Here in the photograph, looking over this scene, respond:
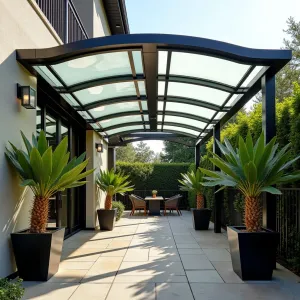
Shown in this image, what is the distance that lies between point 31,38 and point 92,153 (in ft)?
16.2

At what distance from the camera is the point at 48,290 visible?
429 cm

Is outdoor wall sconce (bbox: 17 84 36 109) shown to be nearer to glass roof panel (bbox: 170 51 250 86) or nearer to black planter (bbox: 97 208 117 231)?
glass roof panel (bbox: 170 51 250 86)

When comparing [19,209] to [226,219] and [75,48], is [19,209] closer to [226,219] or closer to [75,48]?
[75,48]

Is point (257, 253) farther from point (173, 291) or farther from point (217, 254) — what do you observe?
point (217, 254)

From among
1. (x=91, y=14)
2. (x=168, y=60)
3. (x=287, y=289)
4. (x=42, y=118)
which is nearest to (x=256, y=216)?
(x=287, y=289)

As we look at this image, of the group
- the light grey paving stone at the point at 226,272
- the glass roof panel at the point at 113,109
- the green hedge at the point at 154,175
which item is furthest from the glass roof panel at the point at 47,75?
the green hedge at the point at 154,175

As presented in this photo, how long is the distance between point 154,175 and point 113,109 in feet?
29.4

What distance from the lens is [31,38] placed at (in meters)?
5.55

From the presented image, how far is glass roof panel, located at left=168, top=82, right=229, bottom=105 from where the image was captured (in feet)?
22.3

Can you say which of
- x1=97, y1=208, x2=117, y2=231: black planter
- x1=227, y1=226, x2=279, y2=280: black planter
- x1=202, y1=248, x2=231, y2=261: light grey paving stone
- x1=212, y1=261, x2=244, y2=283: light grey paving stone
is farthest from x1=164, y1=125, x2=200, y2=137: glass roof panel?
x1=227, y1=226, x2=279, y2=280: black planter

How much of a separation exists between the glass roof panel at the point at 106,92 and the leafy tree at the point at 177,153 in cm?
2363

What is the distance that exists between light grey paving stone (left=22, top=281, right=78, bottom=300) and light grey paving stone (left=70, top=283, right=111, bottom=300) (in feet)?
0.25

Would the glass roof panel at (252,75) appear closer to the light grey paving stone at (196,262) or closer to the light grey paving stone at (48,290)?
the light grey paving stone at (196,262)

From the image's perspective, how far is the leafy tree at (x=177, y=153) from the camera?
103ft
